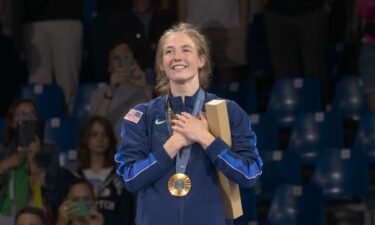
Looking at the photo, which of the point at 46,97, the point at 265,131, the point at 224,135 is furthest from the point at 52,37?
the point at 224,135

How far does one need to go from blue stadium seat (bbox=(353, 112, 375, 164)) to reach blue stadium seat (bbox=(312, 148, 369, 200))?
14 centimetres

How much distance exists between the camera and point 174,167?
3.84 meters

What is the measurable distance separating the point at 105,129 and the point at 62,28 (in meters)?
1.79

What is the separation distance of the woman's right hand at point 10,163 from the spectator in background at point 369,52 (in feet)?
8.32

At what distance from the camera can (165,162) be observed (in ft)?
12.4

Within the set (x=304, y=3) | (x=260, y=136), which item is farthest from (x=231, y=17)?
(x=260, y=136)

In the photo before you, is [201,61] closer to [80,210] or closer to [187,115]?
[187,115]

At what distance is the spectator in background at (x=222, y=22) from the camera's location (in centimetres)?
861

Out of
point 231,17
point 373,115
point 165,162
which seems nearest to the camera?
point 165,162

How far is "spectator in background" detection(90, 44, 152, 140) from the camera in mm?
7988

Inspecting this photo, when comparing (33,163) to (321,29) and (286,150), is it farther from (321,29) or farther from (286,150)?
(321,29)

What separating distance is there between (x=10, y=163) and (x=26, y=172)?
0.40 ft

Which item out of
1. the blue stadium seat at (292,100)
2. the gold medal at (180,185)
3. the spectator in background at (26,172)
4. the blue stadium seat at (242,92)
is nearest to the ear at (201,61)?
the gold medal at (180,185)

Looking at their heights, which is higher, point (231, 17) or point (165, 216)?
point (231, 17)
